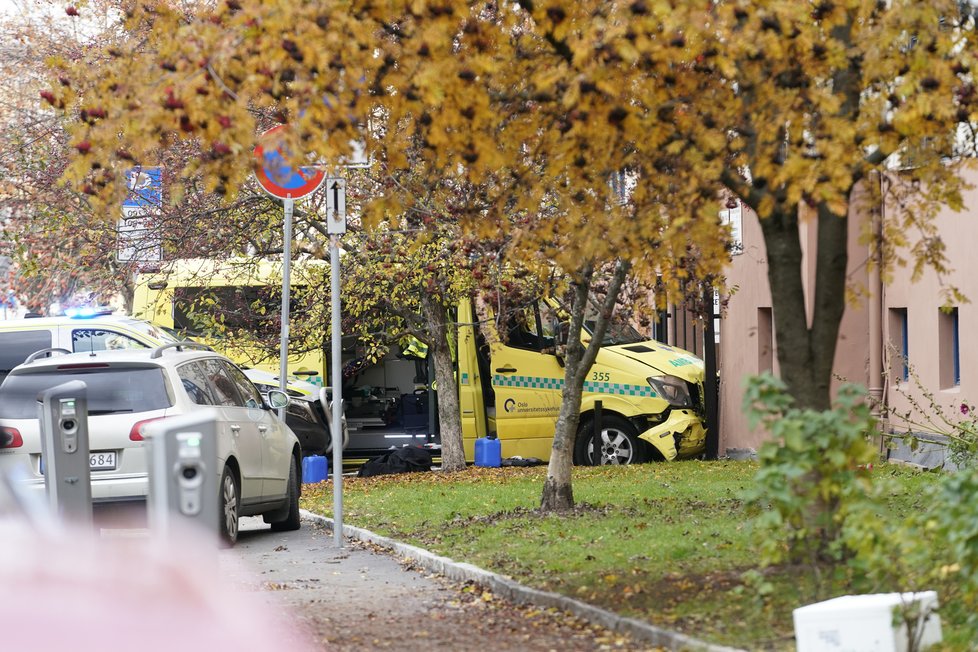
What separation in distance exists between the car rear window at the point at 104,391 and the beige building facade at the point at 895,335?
16.6 feet

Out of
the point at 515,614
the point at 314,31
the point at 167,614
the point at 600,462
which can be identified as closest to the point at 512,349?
the point at 600,462

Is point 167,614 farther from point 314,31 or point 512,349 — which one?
point 512,349

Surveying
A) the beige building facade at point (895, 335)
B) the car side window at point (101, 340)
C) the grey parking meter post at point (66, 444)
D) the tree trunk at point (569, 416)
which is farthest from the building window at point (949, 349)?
the grey parking meter post at point (66, 444)

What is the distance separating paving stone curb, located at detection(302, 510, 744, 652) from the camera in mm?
7105

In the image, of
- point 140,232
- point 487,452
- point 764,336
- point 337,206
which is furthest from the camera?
point 764,336

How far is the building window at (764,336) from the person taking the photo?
2073 centimetres

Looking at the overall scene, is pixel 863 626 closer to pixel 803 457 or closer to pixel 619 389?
pixel 803 457

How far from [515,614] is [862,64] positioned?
11.1 feet

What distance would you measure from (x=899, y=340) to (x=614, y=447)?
180 inches

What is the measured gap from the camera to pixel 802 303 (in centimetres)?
840

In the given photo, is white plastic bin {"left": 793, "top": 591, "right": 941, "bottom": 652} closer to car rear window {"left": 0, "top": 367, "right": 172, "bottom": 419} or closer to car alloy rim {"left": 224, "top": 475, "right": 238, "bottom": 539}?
car alloy rim {"left": 224, "top": 475, "right": 238, "bottom": 539}

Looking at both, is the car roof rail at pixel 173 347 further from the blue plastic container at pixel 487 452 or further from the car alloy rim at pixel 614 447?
the car alloy rim at pixel 614 447

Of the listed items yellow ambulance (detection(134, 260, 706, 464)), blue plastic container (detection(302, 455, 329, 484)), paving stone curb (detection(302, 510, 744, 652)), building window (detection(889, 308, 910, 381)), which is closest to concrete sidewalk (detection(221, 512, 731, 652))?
paving stone curb (detection(302, 510, 744, 652))

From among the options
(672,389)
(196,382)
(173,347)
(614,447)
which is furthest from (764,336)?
(196,382)
